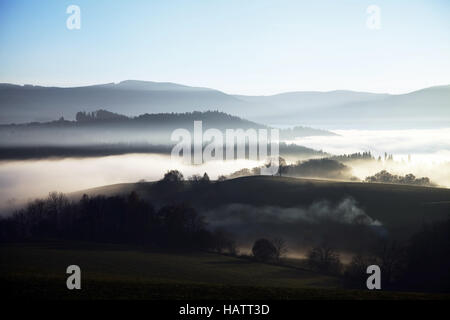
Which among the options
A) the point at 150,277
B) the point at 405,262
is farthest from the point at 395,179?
the point at 150,277

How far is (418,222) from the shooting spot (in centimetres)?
9444

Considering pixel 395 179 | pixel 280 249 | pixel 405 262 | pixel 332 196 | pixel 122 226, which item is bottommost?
pixel 280 249

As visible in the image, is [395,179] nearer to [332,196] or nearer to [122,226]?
[332,196]

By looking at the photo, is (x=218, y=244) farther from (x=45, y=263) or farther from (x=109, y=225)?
(x=45, y=263)

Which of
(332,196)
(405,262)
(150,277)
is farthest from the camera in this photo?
(332,196)

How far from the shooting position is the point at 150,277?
57.8m

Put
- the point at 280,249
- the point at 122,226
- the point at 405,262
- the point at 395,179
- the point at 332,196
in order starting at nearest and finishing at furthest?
the point at 405,262, the point at 280,249, the point at 122,226, the point at 332,196, the point at 395,179

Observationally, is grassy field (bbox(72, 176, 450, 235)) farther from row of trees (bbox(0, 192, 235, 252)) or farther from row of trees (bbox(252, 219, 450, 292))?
row of trees (bbox(0, 192, 235, 252))

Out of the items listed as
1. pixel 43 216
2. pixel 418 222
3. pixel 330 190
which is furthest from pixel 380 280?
pixel 43 216

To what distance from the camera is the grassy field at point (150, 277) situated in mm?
38062

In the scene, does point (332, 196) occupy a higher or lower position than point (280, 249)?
higher

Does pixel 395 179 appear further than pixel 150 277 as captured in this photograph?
Yes

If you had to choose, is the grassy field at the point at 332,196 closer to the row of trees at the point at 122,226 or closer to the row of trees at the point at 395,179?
the row of trees at the point at 395,179

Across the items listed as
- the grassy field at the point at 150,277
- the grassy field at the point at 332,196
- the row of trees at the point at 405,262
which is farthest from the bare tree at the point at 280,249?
the grassy field at the point at 332,196
